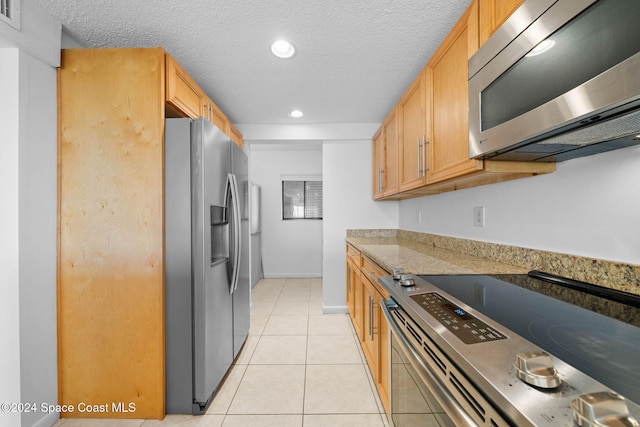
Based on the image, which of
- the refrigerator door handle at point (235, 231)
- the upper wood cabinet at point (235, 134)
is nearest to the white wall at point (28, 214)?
the refrigerator door handle at point (235, 231)

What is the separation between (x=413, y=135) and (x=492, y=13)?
902mm

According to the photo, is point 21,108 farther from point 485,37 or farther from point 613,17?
point 613,17

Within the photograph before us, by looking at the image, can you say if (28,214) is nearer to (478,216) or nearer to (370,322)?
(370,322)

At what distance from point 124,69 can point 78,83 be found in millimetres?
293

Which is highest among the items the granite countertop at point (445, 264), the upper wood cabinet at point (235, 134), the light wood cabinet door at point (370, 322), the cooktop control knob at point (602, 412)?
the upper wood cabinet at point (235, 134)

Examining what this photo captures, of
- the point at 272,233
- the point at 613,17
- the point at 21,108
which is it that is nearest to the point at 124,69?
the point at 21,108

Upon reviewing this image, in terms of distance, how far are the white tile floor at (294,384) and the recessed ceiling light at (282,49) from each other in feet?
7.45

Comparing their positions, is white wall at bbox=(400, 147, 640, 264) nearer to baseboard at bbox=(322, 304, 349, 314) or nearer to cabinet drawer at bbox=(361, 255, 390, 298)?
cabinet drawer at bbox=(361, 255, 390, 298)

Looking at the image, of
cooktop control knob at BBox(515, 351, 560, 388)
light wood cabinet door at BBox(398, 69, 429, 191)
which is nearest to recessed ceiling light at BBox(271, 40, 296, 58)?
light wood cabinet door at BBox(398, 69, 429, 191)

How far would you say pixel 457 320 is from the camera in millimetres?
764

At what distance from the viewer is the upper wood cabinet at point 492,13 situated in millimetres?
999

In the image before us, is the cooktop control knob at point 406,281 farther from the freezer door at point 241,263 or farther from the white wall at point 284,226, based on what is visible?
the white wall at point 284,226

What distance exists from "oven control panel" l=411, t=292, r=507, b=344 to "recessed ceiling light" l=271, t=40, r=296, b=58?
165 centimetres

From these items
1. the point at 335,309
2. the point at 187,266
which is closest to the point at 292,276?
the point at 335,309
